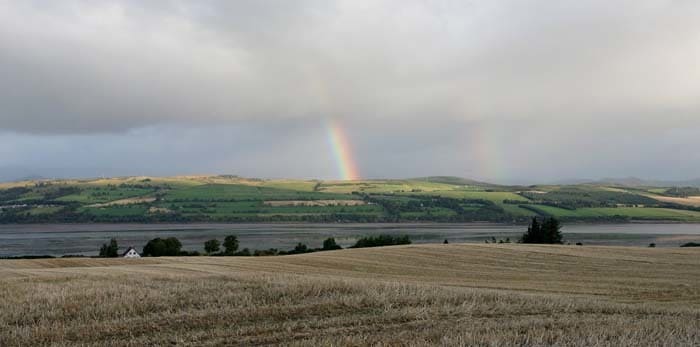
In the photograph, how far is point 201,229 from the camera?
125062 millimetres

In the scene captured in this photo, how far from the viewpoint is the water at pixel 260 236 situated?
8569cm

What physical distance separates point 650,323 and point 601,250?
3833cm

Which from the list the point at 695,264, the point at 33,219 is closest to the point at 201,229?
the point at 33,219

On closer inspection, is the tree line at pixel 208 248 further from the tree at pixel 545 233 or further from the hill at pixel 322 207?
the hill at pixel 322 207

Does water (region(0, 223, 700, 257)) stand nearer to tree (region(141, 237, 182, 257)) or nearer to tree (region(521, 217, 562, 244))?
tree (region(521, 217, 562, 244))

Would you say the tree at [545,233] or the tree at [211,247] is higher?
the tree at [545,233]

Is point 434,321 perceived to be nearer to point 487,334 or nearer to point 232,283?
point 487,334

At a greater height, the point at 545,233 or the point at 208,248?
the point at 545,233

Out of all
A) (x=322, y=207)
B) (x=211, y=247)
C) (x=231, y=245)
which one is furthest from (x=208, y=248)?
(x=322, y=207)

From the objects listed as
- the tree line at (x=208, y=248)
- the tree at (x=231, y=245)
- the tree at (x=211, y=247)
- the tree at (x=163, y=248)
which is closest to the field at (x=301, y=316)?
the tree line at (x=208, y=248)

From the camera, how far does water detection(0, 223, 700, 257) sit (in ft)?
281

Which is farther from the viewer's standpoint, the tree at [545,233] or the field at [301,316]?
the tree at [545,233]

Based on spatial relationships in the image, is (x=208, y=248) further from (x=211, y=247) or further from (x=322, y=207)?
(x=322, y=207)

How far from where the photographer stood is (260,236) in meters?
105
